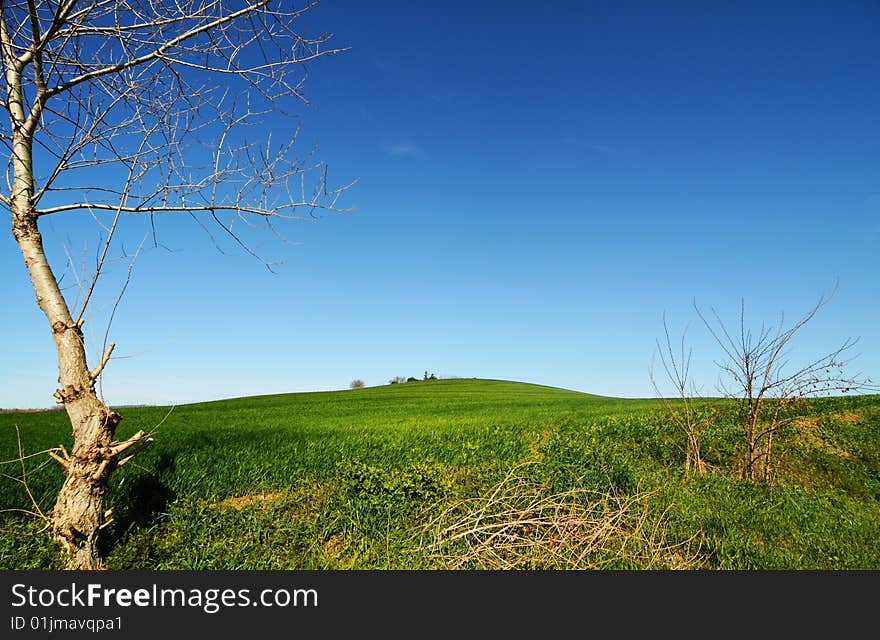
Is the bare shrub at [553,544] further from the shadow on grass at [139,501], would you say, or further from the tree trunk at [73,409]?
the shadow on grass at [139,501]

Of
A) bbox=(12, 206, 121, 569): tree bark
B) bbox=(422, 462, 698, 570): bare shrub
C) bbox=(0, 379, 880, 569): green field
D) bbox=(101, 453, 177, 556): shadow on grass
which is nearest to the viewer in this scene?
bbox=(12, 206, 121, 569): tree bark

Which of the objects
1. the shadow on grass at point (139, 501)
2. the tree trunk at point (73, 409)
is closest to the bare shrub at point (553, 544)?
the tree trunk at point (73, 409)

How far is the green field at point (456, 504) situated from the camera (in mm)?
5961

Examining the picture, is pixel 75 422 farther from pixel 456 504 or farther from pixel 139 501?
pixel 456 504

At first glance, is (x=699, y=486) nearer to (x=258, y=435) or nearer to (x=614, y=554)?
(x=614, y=554)

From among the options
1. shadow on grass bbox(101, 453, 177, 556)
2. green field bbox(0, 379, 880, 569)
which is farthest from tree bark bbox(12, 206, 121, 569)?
shadow on grass bbox(101, 453, 177, 556)

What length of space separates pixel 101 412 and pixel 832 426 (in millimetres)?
15364

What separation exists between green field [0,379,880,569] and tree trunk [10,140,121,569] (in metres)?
0.76

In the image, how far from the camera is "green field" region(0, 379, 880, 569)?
596 cm

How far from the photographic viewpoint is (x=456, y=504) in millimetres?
6797

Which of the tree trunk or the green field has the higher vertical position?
the tree trunk

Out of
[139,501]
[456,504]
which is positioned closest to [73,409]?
[139,501]

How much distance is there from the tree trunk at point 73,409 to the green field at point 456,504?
2.51 feet

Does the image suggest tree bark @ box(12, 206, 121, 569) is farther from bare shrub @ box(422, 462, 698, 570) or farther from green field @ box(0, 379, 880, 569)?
bare shrub @ box(422, 462, 698, 570)
